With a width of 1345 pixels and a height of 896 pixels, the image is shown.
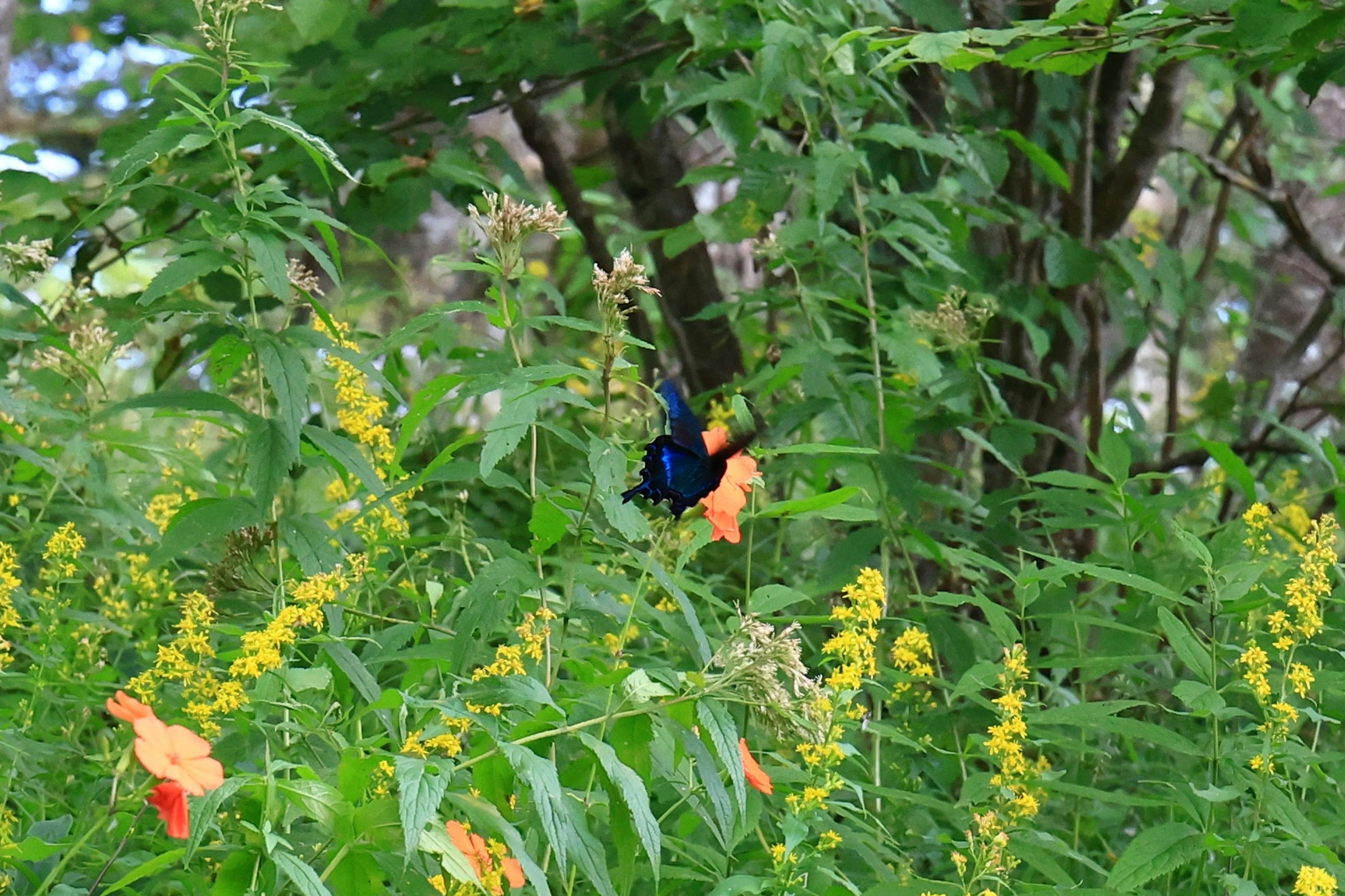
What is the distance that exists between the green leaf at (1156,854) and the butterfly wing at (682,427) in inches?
20.4

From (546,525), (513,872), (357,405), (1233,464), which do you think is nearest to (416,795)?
(513,872)

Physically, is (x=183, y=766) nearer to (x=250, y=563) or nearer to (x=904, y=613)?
(x=250, y=563)

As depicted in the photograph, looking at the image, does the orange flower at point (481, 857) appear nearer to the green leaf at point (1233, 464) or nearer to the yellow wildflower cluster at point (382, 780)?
the yellow wildflower cluster at point (382, 780)

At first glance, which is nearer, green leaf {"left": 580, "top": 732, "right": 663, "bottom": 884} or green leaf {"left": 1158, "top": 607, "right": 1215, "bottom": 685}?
green leaf {"left": 580, "top": 732, "right": 663, "bottom": 884}

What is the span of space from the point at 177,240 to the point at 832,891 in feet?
3.63

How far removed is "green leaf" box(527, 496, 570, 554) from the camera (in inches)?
46.2

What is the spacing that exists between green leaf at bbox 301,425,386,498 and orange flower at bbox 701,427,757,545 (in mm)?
303

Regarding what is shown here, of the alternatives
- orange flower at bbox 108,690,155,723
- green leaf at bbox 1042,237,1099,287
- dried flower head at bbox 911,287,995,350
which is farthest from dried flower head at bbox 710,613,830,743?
green leaf at bbox 1042,237,1099,287

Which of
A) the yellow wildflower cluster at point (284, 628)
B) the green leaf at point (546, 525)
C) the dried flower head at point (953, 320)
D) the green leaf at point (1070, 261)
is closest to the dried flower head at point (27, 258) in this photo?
the yellow wildflower cluster at point (284, 628)

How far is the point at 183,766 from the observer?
98cm

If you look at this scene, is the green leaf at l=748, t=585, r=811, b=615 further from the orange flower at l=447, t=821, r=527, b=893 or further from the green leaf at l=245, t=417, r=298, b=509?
the green leaf at l=245, t=417, r=298, b=509

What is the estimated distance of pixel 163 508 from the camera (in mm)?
1870

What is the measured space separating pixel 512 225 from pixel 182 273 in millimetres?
333

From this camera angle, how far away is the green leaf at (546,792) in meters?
0.95
